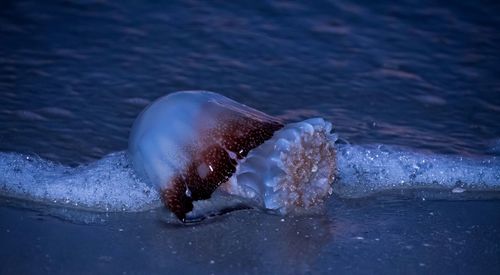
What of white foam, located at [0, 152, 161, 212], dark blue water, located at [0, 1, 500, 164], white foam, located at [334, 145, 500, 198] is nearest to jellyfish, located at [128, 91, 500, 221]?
white foam, located at [0, 152, 161, 212]

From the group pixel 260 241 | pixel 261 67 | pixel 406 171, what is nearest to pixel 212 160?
pixel 260 241

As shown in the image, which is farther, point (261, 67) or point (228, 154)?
point (261, 67)

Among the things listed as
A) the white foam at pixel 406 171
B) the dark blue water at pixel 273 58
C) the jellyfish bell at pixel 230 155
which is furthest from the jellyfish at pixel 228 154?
the dark blue water at pixel 273 58

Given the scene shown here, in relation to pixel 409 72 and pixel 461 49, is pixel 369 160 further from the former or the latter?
pixel 461 49

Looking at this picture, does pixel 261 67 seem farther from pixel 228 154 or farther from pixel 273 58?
pixel 228 154

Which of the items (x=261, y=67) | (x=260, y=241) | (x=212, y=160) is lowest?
(x=260, y=241)

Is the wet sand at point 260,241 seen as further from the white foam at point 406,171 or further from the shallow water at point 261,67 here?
the shallow water at point 261,67

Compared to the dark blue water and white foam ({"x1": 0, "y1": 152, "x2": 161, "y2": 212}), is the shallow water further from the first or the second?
white foam ({"x1": 0, "y1": 152, "x2": 161, "y2": 212})
